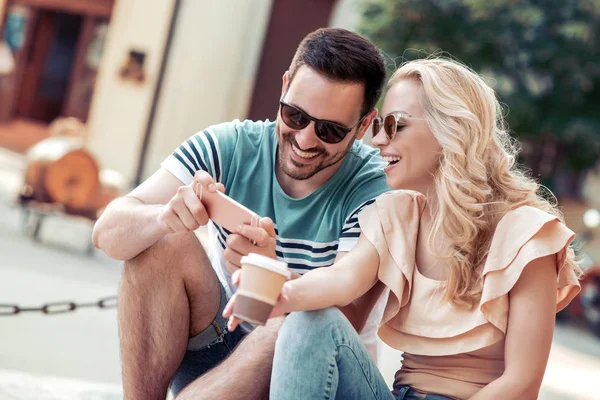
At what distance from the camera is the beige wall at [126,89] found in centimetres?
1400

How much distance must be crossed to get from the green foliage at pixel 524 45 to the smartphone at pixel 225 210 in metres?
9.93

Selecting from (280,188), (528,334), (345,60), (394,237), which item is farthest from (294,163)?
(528,334)

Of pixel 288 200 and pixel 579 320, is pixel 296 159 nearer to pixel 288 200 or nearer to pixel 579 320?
pixel 288 200

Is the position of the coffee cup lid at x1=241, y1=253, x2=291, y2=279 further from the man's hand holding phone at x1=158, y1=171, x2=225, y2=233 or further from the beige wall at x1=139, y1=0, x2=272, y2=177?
the beige wall at x1=139, y1=0, x2=272, y2=177

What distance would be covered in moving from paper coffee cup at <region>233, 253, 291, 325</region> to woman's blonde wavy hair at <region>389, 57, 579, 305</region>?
65 cm

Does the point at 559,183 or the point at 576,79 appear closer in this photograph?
the point at 576,79

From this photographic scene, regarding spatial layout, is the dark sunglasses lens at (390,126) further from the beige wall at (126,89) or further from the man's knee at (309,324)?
the beige wall at (126,89)

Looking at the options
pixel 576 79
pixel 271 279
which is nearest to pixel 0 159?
pixel 576 79

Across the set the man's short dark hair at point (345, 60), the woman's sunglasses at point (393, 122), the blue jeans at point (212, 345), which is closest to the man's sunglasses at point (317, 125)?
the man's short dark hair at point (345, 60)

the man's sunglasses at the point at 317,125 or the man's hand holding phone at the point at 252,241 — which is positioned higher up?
the man's sunglasses at the point at 317,125

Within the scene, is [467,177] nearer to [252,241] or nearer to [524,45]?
[252,241]

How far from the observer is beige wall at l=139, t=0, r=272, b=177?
1397 cm

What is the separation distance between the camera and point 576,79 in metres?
13.1

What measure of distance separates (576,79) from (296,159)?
35.5ft
